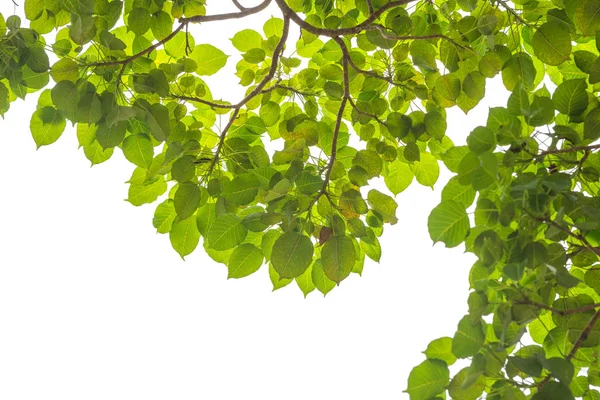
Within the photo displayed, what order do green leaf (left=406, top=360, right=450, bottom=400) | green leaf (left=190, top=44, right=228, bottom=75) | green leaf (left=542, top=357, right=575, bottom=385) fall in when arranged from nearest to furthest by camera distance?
green leaf (left=542, top=357, right=575, bottom=385)
green leaf (left=406, top=360, right=450, bottom=400)
green leaf (left=190, top=44, right=228, bottom=75)

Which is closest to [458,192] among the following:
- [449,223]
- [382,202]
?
[449,223]

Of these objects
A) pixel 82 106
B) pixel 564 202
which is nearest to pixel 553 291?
pixel 564 202

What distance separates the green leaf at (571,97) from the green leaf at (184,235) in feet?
2.09

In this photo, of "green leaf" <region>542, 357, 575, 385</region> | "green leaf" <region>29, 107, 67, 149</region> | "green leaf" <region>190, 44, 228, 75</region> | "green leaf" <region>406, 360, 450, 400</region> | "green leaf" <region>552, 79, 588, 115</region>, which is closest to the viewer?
"green leaf" <region>542, 357, 575, 385</region>

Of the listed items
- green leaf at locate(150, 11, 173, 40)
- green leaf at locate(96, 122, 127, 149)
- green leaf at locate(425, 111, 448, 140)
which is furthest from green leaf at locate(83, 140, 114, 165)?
green leaf at locate(425, 111, 448, 140)

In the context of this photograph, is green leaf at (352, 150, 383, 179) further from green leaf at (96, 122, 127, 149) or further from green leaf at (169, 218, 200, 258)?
green leaf at (96, 122, 127, 149)

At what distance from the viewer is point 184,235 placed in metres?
1.21

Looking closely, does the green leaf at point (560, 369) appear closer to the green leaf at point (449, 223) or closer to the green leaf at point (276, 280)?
the green leaf at point (449, 223)

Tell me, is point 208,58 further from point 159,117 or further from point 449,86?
point 449,86

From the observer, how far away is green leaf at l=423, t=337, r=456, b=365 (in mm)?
818

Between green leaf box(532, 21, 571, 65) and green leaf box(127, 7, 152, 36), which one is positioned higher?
green leaf box(127, 7, 152, 36)

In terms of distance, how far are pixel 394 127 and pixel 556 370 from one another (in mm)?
612

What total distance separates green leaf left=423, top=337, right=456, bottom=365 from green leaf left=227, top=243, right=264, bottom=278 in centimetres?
39

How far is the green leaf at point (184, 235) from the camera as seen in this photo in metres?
1.21
